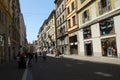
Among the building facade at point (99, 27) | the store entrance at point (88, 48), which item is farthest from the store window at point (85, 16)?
the store entrance at point (88, 48)

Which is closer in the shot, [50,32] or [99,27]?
[99,27]

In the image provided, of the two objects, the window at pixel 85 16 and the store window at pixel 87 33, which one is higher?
the window at pixel 85 16

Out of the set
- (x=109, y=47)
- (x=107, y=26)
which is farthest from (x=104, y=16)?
(x=109, y=47)

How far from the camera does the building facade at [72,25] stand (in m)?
42.8

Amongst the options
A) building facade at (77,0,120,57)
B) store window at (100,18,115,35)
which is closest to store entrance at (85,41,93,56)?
building facade at (77,0,120,57)

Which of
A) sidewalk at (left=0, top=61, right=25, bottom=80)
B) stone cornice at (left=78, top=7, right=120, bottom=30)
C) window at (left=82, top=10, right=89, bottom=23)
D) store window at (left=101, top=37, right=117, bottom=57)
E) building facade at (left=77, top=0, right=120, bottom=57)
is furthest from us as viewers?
window at (left=82, top=10, right=89, bottom=23)

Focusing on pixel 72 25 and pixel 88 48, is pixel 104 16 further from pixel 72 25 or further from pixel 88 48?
Answer: pixel 72 25

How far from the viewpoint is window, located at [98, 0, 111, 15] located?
27689 millimetres

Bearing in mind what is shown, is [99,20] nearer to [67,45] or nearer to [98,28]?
[98,28]

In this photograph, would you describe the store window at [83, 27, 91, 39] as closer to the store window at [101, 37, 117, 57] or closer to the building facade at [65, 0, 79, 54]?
the building facade at [65, 0, 79, 54]

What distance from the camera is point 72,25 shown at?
4553 cm

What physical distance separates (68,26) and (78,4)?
1019 cm

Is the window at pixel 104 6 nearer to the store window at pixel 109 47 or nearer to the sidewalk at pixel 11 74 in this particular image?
the store window at pixel 109 47

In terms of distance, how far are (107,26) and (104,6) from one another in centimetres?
293
